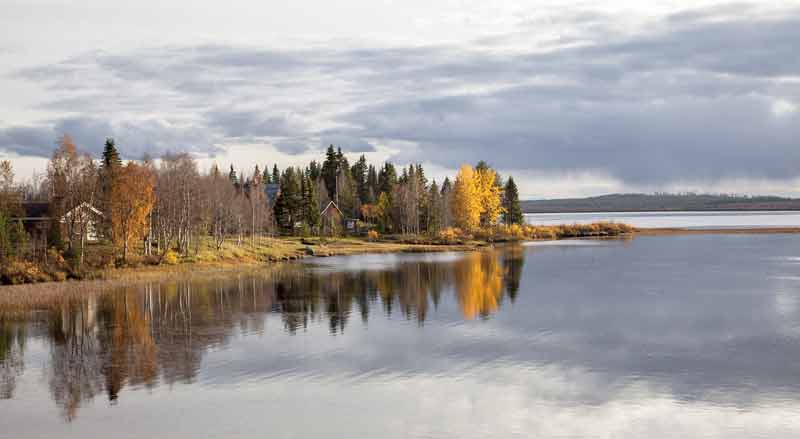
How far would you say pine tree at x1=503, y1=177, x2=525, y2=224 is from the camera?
455 ft

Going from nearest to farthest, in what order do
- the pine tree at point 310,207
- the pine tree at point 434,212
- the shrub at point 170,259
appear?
the shrub at point 170,259 → the pine tree at point 310,207 → the pine tree at point 434,212

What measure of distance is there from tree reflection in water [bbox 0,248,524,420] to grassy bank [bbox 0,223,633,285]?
5.19 m

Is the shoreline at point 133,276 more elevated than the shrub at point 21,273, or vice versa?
the shrub at point 21,273

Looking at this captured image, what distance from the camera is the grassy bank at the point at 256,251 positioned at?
5727cm

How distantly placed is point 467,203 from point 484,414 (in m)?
98.4

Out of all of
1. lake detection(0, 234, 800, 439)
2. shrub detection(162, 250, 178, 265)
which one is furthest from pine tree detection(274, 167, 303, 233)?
lake detection(0, 234, 800, 439)

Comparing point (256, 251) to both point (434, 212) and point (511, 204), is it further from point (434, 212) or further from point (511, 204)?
point (511, 204)

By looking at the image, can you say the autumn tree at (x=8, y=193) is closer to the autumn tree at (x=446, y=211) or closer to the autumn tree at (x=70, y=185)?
the autumn tree at (x=70, y=185)

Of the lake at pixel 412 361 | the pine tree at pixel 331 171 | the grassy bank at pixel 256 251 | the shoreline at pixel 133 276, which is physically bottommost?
the lake at pixel 412 361

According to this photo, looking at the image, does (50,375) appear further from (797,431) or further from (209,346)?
(797,431)

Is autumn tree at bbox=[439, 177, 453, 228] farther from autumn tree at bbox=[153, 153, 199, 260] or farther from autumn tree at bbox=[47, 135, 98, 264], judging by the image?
autumn tree at bbox=[47, 135, 98, 264]

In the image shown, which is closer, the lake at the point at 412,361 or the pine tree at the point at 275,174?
the lake at the point at 412,361

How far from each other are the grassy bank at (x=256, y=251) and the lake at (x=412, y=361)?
6.00 m

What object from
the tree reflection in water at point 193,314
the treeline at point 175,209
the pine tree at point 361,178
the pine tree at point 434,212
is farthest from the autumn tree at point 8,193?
the pine tree at point 361,178
